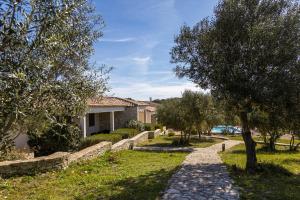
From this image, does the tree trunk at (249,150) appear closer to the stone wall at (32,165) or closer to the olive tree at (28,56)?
the stone wall at (32,165)

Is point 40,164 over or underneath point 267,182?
over

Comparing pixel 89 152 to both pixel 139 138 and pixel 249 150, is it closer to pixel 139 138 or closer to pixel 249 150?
pixel 249 150

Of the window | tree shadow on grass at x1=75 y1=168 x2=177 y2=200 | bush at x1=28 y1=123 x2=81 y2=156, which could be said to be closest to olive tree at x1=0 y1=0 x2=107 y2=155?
tree shadow on grass at x1=75 y1=168 x2=177 y2=200

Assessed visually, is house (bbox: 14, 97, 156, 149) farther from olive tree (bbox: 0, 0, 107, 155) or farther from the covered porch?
olive tree (bbox: 0, 0, 107, 155)

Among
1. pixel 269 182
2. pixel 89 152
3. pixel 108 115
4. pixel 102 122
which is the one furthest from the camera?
pixel 108 115

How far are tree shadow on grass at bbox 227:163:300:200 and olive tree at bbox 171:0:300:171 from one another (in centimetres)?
246

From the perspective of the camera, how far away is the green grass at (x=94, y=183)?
31.4 ft

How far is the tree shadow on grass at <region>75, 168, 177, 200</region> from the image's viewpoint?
923 centimetres

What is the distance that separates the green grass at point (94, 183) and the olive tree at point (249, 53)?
3.94 meters

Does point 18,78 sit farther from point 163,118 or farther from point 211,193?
point 163,118

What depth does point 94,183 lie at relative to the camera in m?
11.1

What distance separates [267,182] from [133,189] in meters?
4.62

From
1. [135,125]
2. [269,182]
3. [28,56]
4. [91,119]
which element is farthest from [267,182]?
[135,125]

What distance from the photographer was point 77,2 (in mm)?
5410
